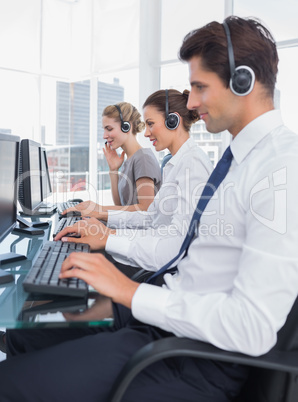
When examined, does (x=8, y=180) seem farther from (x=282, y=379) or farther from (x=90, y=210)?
(x=282, y=379)

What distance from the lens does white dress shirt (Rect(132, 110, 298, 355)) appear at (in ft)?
2.39

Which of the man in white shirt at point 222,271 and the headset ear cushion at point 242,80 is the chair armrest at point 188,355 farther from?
the headset ear cushion at point 242,80

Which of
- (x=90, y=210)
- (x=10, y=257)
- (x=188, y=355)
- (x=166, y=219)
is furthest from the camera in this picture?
(x=90, y=210)

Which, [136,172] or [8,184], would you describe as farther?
[136,172]

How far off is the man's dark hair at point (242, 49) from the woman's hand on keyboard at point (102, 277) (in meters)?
0.52

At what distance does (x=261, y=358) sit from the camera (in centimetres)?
74

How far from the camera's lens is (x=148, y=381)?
0.85 metres

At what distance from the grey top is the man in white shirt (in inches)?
55.9

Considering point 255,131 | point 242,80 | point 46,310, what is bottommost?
point 46,310

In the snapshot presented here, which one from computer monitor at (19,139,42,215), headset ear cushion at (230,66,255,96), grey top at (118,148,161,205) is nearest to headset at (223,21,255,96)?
headset ear cushion at (230,66,255,96)

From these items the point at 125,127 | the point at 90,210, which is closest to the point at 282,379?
the point at 90,210

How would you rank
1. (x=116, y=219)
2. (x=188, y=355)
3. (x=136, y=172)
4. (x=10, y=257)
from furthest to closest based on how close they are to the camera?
(x=136, y=172)
(x=116, y=219)
(x=10, y=257)
(x=188, y=355)

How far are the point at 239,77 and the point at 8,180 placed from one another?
87 centimetres

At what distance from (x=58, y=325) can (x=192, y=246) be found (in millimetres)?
393
